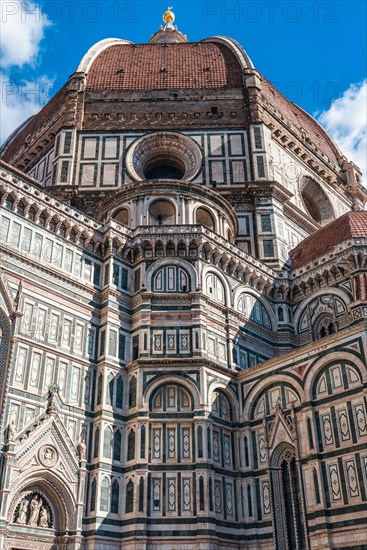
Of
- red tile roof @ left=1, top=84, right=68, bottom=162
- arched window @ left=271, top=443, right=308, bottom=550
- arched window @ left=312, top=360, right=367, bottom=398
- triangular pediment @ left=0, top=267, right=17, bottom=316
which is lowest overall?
arched window @ left=271, top=443, right=308, bottom=550

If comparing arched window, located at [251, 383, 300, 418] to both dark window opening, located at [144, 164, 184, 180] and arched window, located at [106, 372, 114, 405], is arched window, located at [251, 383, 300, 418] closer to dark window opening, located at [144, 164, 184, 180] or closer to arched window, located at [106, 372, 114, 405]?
arched window, located at [106, 372, 114, 405]

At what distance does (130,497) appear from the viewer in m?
19.9

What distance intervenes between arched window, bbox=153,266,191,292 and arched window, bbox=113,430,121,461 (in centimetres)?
604

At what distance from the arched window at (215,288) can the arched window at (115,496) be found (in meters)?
8.43

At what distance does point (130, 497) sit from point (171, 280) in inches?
339

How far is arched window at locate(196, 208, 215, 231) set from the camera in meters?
28.3

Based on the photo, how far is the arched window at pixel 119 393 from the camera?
21.7 m

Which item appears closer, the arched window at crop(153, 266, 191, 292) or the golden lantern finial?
the arched window at crop(153, 266, 191, 292)

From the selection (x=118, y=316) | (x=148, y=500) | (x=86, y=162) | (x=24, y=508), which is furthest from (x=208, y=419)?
(x=86, y=162)

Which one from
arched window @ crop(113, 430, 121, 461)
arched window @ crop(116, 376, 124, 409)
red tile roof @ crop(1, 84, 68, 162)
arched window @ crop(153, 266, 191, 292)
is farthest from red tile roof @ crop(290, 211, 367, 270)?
red tile roof @ crop(1, 84, 68, 162)

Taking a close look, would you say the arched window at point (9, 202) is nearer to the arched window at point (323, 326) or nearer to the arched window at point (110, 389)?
the arched window at point (110, 389)

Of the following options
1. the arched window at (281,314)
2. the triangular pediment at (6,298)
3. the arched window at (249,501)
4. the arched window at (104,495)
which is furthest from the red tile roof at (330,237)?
the triangular pediment at (6,298)

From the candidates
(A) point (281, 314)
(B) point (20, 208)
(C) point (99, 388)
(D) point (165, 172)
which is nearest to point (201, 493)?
(C) point (99, 388)

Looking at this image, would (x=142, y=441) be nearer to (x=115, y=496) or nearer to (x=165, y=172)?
(x=115, y=496)
